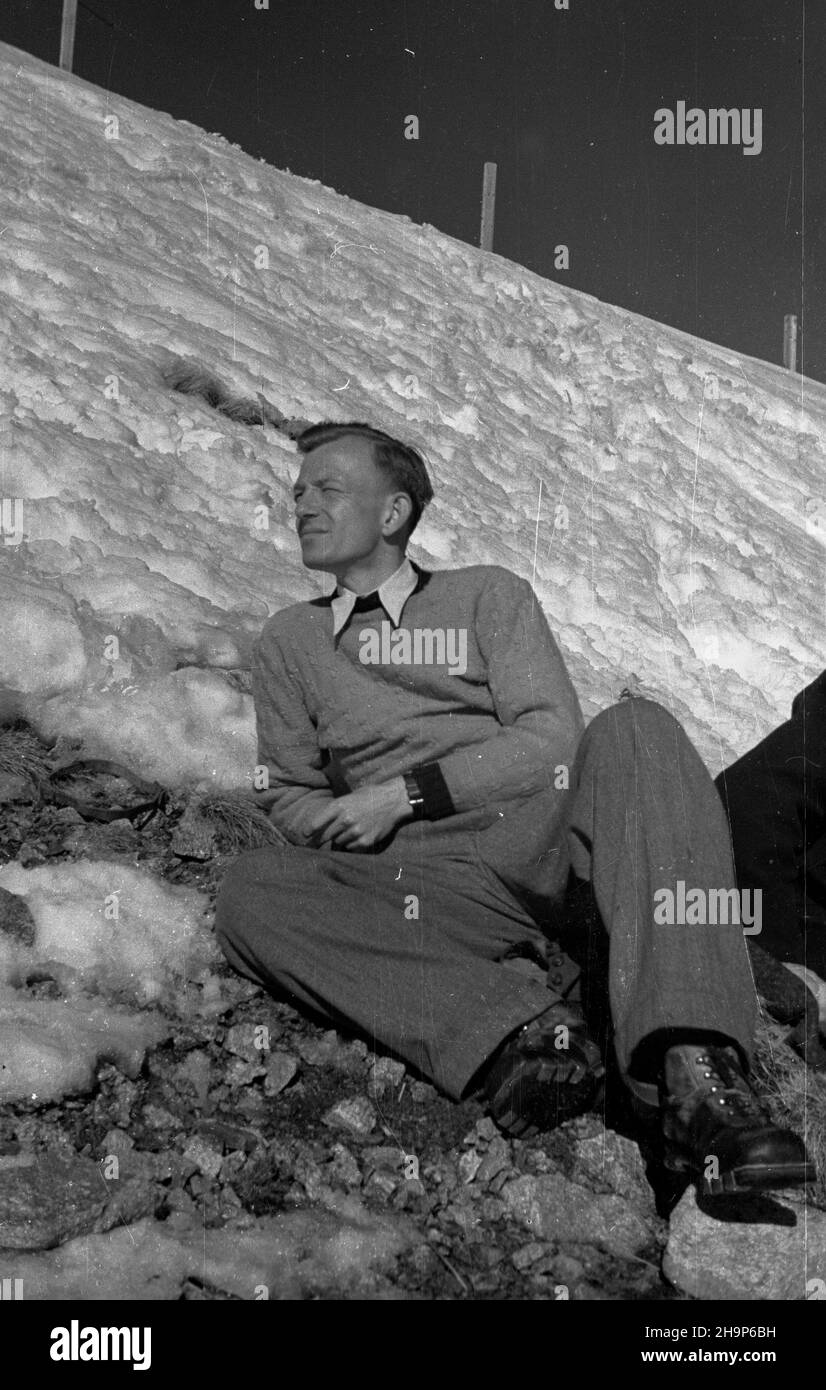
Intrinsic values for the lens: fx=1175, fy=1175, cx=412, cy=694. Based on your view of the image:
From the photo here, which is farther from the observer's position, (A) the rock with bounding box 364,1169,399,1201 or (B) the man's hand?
(B) the man's hand

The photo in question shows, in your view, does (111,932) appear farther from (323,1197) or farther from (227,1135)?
(323,1197)

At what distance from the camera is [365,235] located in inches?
412

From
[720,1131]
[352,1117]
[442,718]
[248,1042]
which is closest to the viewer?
[720,1131]

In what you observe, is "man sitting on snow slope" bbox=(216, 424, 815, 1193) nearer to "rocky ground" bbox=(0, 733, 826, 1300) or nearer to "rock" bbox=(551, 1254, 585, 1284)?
"rocky ground" bbox=(0, 733, 826, 1300)

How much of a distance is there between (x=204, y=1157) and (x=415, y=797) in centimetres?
109

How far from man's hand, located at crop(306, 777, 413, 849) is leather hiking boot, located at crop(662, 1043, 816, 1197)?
1.03 m

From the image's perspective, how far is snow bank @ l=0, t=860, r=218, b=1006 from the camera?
3.21m

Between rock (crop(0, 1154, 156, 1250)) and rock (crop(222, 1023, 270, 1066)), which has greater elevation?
rock (crop(222, 1023, 270, 1066))

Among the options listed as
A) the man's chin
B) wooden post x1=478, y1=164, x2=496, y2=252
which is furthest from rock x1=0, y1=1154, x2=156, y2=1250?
wooden post x1=478, y1=164, x2=496, y2=252

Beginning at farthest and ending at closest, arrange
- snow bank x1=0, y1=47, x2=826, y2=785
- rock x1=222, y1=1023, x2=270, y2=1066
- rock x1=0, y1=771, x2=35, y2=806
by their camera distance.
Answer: snow bank x1=0, y1=47, x2=826, y2=785, rock x1=0, y1=771, x2=35, y2=806, rock x1=222, y1=1023, x2=270, y2=1066

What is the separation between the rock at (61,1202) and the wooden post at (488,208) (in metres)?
11.6

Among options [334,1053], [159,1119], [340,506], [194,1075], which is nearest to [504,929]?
[334,1053]

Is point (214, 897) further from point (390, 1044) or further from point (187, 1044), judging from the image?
point (390, 1044)

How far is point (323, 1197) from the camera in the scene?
2727 mm
